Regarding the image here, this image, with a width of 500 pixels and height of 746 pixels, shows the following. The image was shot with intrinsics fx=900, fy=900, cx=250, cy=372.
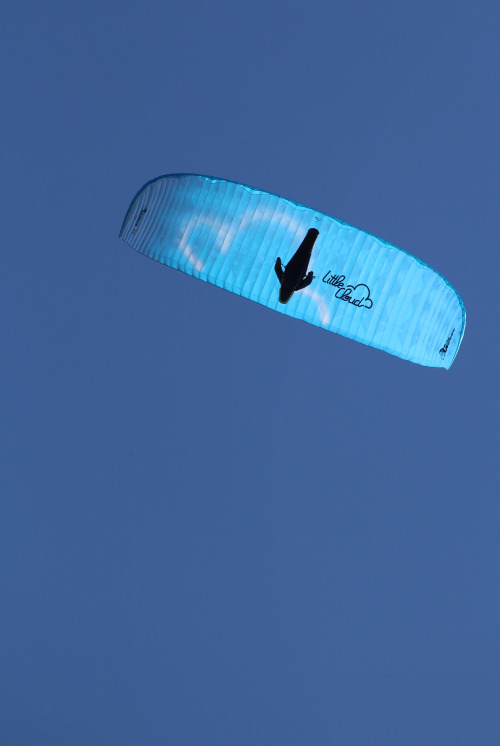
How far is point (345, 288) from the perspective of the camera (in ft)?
18.2

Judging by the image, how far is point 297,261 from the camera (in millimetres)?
5445

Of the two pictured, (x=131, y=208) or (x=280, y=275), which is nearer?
(x=280, y=275)

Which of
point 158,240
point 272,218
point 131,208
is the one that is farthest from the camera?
point 131,208

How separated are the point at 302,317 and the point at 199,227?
0.84 meters

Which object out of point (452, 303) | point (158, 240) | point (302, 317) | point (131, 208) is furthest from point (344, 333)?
point (131, 208)

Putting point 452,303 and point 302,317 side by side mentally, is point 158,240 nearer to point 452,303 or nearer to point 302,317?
point 302,317

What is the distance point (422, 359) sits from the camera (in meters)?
5.92

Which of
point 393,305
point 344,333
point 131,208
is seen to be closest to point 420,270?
point 393,305

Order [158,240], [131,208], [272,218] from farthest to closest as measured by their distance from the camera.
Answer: [131,208] < [158,240] < [272,218]

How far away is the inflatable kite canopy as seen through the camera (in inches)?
213

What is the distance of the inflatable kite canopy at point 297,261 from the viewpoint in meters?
5.41

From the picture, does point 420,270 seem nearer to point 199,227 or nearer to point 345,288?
point 345,288

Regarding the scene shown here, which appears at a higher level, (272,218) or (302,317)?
(272,218)

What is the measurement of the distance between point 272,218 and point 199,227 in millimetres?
474
